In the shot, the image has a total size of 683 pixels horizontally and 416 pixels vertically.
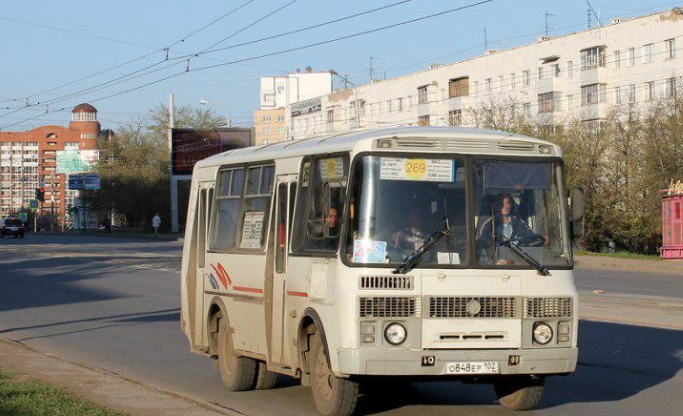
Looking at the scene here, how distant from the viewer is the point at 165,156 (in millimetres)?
114875

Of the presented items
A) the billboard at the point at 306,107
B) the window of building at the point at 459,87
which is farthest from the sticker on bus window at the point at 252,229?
the billboard at the point at 306,107

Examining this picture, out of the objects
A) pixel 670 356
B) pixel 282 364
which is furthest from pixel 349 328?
pixel 670 356

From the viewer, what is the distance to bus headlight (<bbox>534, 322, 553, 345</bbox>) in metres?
8.84

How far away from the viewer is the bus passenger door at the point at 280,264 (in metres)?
9.89

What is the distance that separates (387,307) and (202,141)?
81.1 meters

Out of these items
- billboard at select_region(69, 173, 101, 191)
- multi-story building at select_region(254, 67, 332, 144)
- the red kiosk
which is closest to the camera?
the red kiosk

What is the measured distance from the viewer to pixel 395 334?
8.60 m

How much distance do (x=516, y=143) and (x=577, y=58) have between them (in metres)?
70.6

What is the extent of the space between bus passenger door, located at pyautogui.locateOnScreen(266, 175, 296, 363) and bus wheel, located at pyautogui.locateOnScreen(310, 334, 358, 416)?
0.63 m

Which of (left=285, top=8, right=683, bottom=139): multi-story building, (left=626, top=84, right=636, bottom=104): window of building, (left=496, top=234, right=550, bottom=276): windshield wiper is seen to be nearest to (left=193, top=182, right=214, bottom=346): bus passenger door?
(left=496, top=234, right=550, bottom=276): windshield wiper

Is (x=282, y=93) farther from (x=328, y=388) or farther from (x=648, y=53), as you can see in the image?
(x=328, y=388)

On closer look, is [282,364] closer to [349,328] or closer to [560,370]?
[349,328]

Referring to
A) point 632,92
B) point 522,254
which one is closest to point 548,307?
point 522,254

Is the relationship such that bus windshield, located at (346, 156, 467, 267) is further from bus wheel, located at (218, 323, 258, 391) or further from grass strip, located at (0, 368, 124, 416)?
bus wheel, located at (218, 323, 258, 391)
